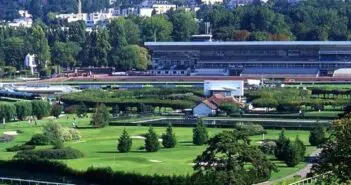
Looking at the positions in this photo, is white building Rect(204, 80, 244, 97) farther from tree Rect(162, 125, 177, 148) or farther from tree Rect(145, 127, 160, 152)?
tree Rect(145, 127, 160, 152)

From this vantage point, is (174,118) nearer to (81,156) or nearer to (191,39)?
(81,156)

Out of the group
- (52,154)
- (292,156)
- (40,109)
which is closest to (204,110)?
(40,109)

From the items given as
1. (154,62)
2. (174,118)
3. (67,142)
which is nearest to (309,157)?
(67,142)

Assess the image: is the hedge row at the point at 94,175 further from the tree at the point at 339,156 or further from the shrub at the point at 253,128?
the shrub at the point at 253,128

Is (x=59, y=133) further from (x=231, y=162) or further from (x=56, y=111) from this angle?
(x=231, y=162)

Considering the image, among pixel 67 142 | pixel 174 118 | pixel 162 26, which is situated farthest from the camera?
pixel 162 26

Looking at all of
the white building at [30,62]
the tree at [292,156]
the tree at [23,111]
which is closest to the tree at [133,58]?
the white building at [30,62]
